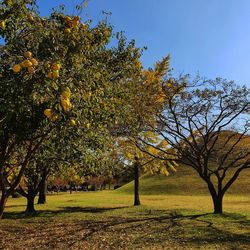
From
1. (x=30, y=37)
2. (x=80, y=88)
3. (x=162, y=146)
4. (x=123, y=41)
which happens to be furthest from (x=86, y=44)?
(x=162, y=146)

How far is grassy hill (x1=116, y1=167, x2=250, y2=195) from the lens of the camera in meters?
62.9

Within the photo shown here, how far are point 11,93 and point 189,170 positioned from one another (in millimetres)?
74713

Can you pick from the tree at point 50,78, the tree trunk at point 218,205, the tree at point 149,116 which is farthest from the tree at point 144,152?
the tree at point 50,78

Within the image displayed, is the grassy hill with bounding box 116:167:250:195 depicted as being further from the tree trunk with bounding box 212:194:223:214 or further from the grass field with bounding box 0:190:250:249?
the grass field with bounding box 0:190:250:249

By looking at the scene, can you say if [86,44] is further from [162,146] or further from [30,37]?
[162,146]

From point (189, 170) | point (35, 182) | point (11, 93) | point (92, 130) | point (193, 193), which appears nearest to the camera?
point (11, 93)

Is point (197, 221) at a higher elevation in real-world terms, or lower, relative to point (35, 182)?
lower

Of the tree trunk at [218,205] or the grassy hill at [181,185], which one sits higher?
the grassy hill at [181,185]

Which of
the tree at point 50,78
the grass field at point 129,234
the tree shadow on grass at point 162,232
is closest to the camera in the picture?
the tree at point 50,78

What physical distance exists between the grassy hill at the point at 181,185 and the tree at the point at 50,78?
53393 millimetres

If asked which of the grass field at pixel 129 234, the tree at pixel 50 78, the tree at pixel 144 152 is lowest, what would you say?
the grass field at pixel 129 234

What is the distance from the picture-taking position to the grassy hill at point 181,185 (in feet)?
207

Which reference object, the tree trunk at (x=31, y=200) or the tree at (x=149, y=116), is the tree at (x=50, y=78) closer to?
the tree at (x=149, y=116)

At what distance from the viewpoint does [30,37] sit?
29.3ft
